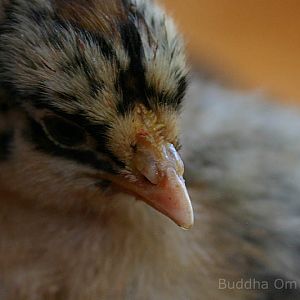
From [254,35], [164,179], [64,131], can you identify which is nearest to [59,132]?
[64,131]

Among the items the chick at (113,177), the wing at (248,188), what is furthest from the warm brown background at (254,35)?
the chick at (113,177)

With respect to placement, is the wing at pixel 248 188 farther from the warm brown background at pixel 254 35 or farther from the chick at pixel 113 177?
the warm brown background at pixel 254 35

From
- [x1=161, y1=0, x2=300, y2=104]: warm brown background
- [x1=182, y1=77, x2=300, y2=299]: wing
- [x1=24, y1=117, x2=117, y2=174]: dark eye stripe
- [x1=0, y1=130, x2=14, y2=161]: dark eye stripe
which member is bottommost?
[x1=0, y1=130, x2=14, y2=161]: dark eye stripe

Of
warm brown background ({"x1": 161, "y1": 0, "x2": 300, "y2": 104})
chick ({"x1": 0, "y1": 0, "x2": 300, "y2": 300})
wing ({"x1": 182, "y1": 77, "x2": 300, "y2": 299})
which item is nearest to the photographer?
chick ({"x1": 0, "y1": 0, "x2": 300, "y2": 300})

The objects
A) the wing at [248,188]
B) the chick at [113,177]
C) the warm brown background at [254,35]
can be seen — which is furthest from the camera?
the warm brown background at [254,35]

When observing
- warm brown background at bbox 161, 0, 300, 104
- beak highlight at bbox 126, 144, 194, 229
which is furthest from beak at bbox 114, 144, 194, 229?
warm brown background at bbox 161, 0, 300, 104

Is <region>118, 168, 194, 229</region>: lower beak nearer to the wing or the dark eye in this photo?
the dark eye

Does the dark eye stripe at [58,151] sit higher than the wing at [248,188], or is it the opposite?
the wing at [248,188]

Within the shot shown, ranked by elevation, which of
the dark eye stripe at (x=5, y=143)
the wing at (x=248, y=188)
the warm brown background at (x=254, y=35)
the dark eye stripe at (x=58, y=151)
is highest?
the warm brown background at (x=254, y=35)
